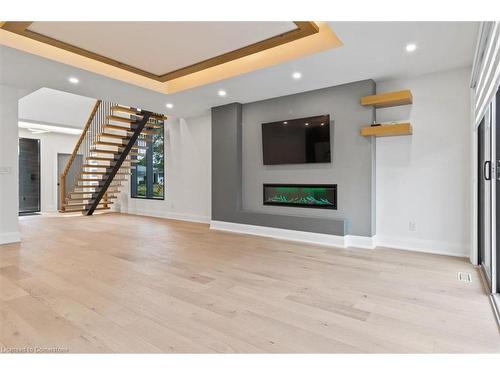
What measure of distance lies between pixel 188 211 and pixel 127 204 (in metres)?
2.59

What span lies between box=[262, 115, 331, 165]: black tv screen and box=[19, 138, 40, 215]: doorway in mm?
7622

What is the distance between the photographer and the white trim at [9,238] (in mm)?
4273

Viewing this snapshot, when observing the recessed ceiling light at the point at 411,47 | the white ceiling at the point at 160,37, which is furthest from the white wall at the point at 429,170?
the white ceiling at the point at 160,37

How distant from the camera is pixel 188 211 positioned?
22.5 feet

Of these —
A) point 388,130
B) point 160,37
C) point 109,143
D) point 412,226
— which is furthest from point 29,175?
point 412,226

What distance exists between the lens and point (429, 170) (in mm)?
3871

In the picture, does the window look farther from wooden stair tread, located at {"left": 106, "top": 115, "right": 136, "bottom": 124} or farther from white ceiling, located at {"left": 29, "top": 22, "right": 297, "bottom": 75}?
white ceiling, located at {"left": 29, "top": 22, "right": 297, "bottom": 75}

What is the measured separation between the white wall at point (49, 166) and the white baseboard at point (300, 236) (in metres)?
6.42

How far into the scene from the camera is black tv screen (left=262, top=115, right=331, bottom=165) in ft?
14.6

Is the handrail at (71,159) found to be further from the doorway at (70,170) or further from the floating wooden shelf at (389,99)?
the floating wooden shelf at (389,99)

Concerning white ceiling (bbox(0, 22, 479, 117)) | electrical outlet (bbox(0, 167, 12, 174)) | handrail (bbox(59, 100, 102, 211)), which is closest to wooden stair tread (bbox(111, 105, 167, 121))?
handrail (bbox(59, 100, 102, 211))

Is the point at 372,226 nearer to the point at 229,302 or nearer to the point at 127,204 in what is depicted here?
the point at 229,302

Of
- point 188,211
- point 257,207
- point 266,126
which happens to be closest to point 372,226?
point 257,207

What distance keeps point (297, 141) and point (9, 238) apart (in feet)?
15.4
